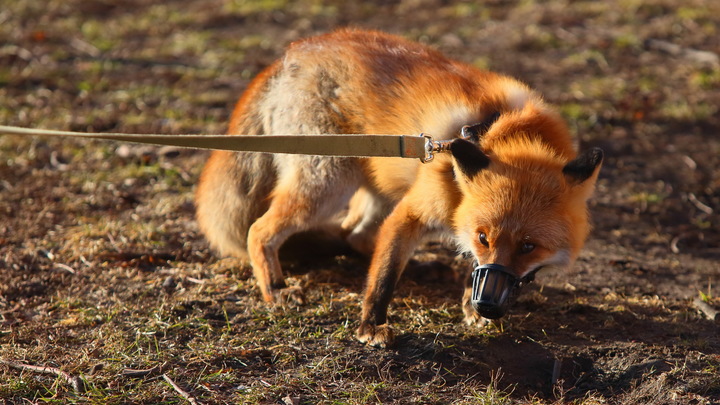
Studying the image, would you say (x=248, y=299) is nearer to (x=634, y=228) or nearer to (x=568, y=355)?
(x=568, y=355)

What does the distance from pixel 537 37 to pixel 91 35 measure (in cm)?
603

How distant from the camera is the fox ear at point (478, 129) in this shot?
4047mm

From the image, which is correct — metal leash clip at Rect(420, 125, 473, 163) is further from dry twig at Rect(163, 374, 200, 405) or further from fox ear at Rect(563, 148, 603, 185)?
dry twig at Rect(163, 374, 200, 405)

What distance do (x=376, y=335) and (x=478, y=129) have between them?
52.3 inches

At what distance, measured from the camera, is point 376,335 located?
13.0 feet

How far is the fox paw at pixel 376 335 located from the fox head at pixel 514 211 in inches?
24.0

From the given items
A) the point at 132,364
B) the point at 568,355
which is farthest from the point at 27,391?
the point at 568,355

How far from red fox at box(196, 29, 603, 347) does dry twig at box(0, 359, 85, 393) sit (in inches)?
50.9

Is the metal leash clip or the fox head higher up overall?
the metal leash clip

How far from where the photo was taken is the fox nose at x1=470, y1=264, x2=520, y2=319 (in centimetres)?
350

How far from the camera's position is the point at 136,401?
3.36 meters

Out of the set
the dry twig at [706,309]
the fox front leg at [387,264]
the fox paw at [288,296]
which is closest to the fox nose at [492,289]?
the fox front leg at [387,264]

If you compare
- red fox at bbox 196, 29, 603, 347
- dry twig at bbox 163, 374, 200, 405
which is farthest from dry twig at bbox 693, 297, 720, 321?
dry twig at bbox 163, 374, 200, 405

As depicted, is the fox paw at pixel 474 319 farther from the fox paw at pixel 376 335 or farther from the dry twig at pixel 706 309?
the dry twig at pixel 706 309
